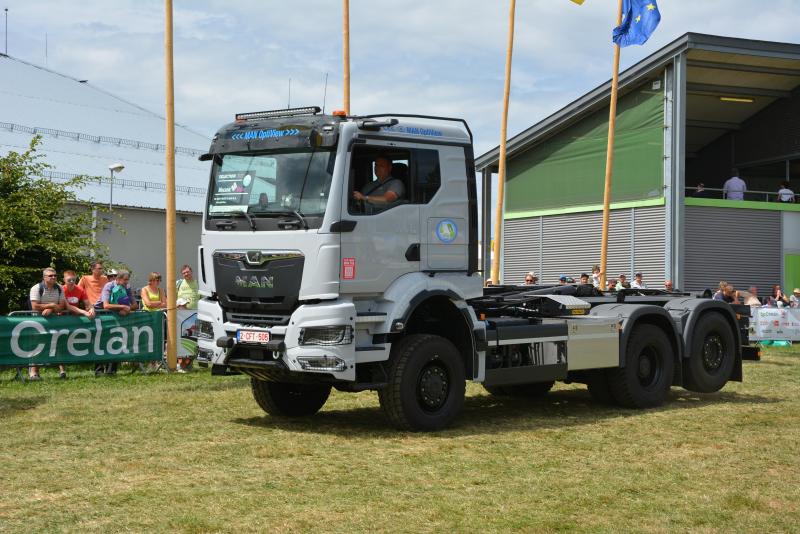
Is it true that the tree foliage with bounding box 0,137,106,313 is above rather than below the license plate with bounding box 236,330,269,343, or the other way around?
above

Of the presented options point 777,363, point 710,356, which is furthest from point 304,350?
point 777,363

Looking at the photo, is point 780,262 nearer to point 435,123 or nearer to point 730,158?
point 730,158

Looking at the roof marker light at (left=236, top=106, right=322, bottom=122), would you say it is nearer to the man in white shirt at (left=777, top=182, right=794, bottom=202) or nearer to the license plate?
the license plate

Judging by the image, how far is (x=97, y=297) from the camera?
1723cm

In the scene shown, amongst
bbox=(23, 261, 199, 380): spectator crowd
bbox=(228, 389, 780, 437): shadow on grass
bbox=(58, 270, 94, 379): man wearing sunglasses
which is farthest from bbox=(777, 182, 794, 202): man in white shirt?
bbox=(58, 270, 94, 379): man wearing sunglasses

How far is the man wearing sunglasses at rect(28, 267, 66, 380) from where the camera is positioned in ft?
51.4

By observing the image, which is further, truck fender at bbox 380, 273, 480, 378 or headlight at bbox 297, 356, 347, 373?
truck fender at bbox 380, 273, 480, 378

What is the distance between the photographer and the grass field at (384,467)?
7.07 meters

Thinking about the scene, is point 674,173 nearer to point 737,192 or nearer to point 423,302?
point 737,192

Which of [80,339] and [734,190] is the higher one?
[734,190]

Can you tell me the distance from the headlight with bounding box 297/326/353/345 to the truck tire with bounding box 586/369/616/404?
4.34 m

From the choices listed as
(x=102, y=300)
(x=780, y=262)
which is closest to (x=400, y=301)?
(x=102, y=300)

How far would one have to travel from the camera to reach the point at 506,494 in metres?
7.89

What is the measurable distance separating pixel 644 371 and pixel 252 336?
5563mm
